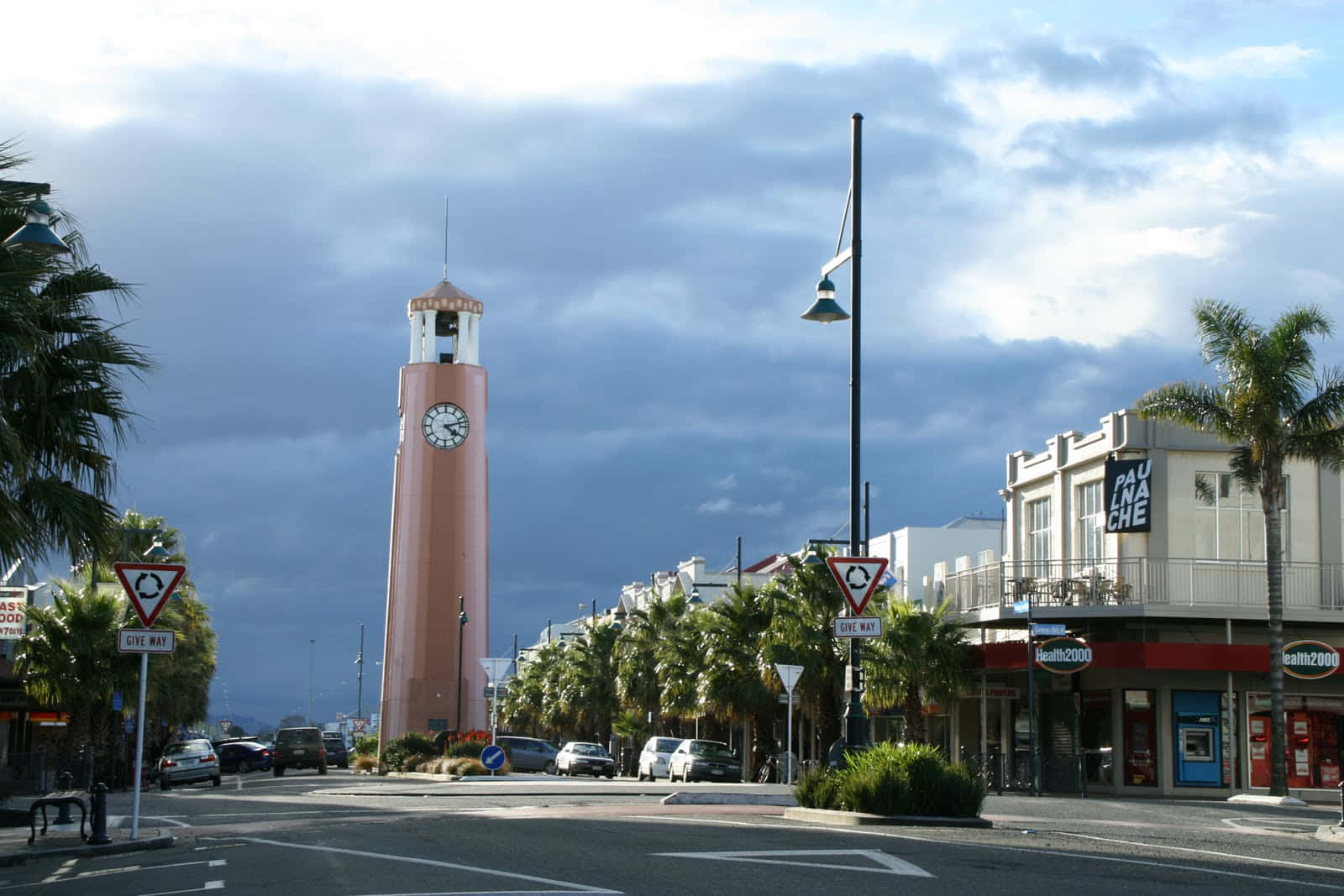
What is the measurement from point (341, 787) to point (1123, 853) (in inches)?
1056

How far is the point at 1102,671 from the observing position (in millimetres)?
39312

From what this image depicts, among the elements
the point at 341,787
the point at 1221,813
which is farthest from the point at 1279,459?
the point at 341,787

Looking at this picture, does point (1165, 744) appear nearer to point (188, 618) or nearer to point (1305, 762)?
point (1305, 762)

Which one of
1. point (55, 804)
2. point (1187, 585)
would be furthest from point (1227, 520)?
point (55, 804)

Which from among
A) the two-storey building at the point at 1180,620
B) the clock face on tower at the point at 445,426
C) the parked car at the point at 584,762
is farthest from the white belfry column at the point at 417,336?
the two-storey building at the point at 1180,620

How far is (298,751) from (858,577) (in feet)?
138

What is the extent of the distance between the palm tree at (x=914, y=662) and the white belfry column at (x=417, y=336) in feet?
132

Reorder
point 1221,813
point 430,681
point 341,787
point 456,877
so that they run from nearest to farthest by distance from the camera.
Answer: point 456,877, point 1221,813, point 341,787, point 430,681

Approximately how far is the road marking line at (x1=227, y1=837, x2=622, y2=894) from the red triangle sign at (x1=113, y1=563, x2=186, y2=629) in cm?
306

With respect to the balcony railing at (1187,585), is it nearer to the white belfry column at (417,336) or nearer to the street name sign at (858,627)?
the street name sign at (858,627)

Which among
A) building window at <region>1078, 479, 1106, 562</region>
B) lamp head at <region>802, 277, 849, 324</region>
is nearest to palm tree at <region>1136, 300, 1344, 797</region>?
building window at <region>1078, 479, 1106, 562</region>

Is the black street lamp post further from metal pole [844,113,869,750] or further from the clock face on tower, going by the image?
metal pole [844,113,869,750]

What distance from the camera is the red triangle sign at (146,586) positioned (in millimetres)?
17516

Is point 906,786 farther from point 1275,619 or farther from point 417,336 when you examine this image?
point 417,336
